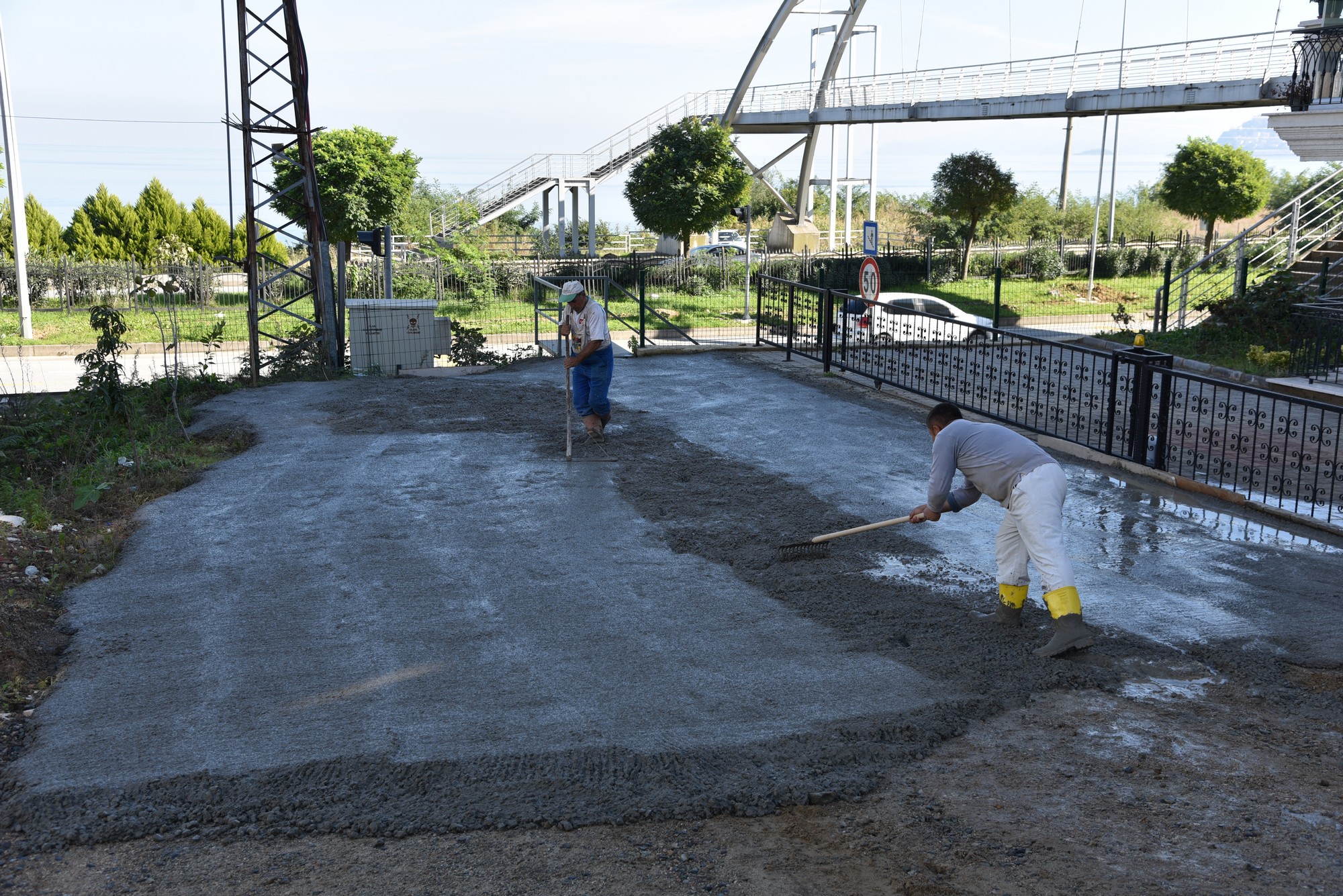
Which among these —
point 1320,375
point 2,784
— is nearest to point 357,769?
point 2,784

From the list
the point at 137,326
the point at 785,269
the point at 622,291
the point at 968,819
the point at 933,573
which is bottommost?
the point at 968,819

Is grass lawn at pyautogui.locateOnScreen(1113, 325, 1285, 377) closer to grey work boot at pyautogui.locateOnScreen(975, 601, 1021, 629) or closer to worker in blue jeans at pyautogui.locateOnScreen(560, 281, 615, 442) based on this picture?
worker in blue jeans at pyautogui.locateOnScreen(560, 281, 615, 442)

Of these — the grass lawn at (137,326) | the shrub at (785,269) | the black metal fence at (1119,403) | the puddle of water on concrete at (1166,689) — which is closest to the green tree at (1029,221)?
the shrub at (785,269)

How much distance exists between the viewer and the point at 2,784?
4.20 metres

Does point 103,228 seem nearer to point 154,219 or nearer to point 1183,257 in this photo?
point 154,219

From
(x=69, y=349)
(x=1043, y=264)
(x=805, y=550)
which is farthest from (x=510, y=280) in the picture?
(x=805, y=550)

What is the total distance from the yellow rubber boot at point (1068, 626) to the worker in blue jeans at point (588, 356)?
5.42m

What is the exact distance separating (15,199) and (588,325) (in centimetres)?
2166

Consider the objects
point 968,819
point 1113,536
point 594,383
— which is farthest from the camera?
point 594,383

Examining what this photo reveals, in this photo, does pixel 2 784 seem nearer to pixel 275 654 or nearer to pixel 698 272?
pixel 275 654

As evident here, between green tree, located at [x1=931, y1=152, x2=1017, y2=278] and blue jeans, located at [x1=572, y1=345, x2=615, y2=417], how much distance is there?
1035 inches

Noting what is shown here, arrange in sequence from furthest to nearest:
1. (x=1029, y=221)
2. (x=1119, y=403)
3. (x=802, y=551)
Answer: (x=1029, y=221)
(x=1119, y=403)
(x=802, y=551)

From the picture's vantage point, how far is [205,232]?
1431 inches

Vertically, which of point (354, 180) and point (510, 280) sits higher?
point (354, 180)
